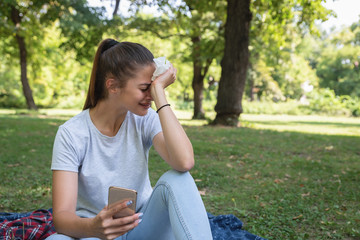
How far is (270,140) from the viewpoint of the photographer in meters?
8.60

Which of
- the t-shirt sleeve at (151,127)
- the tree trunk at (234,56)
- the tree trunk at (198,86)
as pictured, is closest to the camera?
the t-shirt sleeve at (151,127)

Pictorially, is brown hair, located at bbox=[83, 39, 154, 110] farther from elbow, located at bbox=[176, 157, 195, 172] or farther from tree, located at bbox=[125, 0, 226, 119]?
tree, located at bbox=[125, 0, 226, 119]

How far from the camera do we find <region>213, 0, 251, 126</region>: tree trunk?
10.5m

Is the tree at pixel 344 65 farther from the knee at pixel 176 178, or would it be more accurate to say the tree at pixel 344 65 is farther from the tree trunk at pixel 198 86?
the knee at pixel 176 178

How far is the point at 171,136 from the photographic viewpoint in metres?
2.06

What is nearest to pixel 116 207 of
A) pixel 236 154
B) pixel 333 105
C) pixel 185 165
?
pixel 185 165

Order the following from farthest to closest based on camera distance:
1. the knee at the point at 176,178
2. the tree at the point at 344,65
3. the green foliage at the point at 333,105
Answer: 1. the tree at the point at 344,65
2. the green foliage at the point at 333,105
3. the knee at the point at 176,178

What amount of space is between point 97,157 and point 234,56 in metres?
9.13

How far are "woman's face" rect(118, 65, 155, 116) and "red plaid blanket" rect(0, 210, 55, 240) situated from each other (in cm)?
135

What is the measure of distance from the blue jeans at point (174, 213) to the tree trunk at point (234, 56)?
8.87 meters

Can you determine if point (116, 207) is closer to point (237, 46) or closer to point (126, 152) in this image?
point (126, 152)

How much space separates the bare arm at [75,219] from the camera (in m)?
1.62

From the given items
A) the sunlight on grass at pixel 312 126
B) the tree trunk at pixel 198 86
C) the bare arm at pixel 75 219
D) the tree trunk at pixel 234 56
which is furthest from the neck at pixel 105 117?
the tree trunk at pixel 198 86

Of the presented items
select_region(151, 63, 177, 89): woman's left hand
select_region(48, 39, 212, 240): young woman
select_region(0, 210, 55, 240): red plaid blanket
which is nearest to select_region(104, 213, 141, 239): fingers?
select_region(48, 39, 212, 240): young woman
